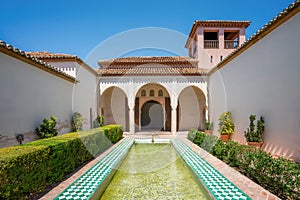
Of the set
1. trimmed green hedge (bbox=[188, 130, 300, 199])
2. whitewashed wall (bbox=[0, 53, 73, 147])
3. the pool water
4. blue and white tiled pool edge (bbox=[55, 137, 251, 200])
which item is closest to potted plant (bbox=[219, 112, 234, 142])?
trimmed green hedge (bbox=[188, 130, 300, 199])

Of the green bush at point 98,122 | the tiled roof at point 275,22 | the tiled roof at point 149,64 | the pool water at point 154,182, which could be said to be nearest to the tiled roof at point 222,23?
the tiled roof at point 149,64

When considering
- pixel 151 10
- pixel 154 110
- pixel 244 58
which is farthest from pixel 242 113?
pixel 154 110

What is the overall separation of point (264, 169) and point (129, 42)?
27.8ft

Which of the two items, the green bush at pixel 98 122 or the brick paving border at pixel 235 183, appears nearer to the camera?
the brick paving border at pixel 235 183

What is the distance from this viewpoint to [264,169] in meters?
3.93

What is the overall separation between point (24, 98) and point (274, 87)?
317 inches

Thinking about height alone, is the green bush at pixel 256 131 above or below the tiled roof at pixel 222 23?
below

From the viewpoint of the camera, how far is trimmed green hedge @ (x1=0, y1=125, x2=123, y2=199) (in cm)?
293

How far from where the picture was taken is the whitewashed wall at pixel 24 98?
18.2 feet

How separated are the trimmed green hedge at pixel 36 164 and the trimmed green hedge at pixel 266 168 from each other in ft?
14.0

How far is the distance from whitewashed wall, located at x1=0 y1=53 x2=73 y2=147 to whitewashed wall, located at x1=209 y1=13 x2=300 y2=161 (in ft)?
26.2

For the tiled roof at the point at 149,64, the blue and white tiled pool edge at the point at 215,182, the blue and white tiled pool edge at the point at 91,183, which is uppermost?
the tiled roof at the point at 149,64

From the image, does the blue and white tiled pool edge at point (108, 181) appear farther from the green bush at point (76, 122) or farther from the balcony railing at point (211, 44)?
the balcony railing at point (211, 44)

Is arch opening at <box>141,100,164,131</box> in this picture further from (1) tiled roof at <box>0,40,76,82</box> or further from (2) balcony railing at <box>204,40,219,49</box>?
(1) tiled roof at <box>0,40,76,82</box>
